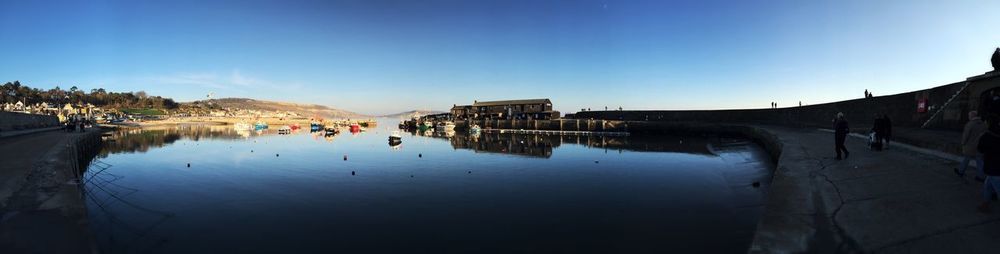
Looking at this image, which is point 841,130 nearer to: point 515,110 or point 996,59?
point 996,59

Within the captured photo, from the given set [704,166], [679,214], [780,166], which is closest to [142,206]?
[679,214]

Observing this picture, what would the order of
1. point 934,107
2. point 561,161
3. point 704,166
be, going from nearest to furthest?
point 934,107 < point 704,166 < point 561,161

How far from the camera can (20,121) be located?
52875 millimetres

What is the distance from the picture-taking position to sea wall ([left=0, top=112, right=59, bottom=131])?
151ft

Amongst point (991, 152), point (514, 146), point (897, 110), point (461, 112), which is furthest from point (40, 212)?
point (461, 112)

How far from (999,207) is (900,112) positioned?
2509 cm

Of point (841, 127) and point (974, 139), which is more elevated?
point (841, 127)

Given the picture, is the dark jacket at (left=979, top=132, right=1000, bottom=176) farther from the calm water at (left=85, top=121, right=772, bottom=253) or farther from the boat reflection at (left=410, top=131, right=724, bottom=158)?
the boat reflection at (left=410, top=131, right=724, bottom=158)

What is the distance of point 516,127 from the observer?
9375 cm

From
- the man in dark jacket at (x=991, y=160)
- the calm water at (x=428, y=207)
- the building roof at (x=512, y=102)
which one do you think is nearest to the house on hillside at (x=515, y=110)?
the building roof at (x=512, y=102)

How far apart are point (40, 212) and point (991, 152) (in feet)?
68.1

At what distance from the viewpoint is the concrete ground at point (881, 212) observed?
6746 mm

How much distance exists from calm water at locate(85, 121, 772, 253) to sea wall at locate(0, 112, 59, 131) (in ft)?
82.8

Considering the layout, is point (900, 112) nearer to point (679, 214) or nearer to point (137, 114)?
point (679, 214)
